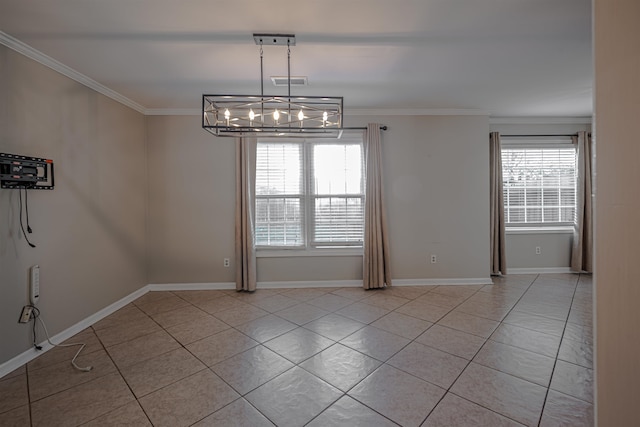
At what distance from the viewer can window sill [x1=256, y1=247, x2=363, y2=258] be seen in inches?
154

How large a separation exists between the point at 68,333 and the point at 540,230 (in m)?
6.65

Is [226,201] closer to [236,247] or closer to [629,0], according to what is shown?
[236,247]

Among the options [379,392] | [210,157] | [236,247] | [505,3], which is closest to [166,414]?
[379,392]

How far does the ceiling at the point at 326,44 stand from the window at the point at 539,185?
4.84 feet

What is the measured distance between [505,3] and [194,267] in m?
4.34

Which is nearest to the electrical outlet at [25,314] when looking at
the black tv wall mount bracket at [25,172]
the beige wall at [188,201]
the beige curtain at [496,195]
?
the black tv wall mount bracket at [25,172]

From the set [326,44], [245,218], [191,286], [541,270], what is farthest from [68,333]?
[541,270]

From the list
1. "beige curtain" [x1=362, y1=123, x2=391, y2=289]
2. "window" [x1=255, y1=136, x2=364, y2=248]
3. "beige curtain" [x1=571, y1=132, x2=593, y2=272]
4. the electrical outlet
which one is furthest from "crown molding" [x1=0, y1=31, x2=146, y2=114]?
"beige curtain" [x1=571, y1=132, x2=593, y2=272]

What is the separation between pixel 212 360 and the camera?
2.17 meters

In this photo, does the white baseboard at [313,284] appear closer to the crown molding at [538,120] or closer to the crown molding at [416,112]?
the crown molding at [416,112]

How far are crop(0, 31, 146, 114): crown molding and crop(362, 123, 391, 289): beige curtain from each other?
3236 millimetres

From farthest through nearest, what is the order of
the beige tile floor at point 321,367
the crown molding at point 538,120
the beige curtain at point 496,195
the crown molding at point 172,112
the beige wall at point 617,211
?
the crown molding at point 538,120
the beige curtain at point 496,195
the crown molding at point 172,112
the beige tile floor at point 321,367
the beige wall at point 617,211

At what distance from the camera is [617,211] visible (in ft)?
2.52

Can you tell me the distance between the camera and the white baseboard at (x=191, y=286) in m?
3.82
